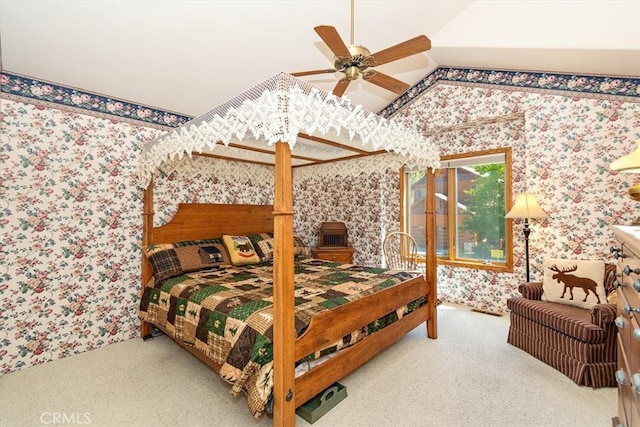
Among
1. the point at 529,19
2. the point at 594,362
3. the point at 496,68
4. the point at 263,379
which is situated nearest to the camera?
the point at 263,379

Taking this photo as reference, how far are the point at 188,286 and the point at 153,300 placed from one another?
1.79 ft

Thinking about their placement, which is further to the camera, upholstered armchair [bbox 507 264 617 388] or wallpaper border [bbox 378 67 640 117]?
wallpaper border [bbox 378 67 640 117]

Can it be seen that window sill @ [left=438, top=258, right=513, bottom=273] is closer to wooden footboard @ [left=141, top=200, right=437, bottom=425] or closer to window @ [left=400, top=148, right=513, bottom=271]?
window @ [left=400, top=148, right=513, bottom=271]

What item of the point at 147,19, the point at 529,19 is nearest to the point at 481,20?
the point at 529,19

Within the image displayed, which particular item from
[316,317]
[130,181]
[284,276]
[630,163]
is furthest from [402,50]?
[130,181]

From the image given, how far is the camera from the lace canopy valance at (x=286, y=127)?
160 cm

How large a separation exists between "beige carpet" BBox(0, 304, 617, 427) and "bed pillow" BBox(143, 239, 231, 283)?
0.77 m

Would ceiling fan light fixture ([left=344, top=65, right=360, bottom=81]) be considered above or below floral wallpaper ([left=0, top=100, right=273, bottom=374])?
above

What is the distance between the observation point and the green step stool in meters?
1.87

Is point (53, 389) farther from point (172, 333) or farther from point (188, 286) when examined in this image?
point (188, 286)

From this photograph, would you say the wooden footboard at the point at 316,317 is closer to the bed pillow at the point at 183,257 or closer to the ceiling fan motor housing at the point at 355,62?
the bed pillow at the point at 183,257

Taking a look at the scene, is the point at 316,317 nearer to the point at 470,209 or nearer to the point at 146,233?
the point at 146,233

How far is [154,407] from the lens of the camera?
2.02 meters

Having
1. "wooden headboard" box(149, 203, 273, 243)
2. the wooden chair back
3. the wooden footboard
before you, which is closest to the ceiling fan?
Result: the wooden footboard
